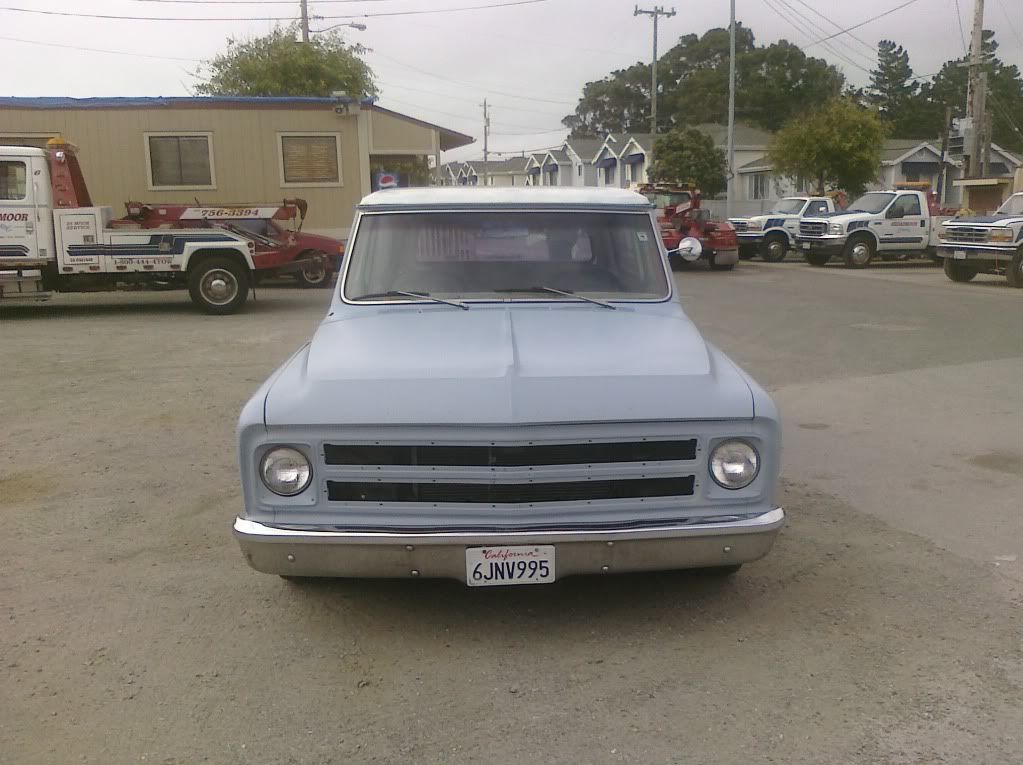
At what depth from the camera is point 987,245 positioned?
18875 mm

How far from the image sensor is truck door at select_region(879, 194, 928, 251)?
2455 centimetres

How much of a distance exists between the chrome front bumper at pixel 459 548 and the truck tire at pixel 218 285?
1175 centimetres

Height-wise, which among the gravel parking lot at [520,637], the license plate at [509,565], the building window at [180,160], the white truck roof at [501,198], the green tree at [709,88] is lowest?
the gravel parking lot at [520,637]

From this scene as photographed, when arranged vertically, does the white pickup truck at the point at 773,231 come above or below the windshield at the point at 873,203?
below

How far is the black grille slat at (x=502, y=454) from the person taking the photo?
362 cm

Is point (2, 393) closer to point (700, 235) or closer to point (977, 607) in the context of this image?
point (977, 607)

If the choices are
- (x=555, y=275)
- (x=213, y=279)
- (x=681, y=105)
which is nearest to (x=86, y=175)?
(x=213, y=279)

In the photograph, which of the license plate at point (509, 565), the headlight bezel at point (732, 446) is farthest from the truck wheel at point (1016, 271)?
the license plate at point (509, 565)

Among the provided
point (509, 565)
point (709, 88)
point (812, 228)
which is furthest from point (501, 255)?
point (709, 88)

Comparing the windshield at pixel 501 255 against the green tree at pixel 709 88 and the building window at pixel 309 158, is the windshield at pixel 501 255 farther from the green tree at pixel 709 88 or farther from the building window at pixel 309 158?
the green tree at pixel 709 88

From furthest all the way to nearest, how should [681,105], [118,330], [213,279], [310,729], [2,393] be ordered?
[681,105], [213,279], [118,330], [2,393], [310,729]

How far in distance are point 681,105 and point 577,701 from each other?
8833 centimetres

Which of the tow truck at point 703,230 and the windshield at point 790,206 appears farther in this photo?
the windshield at point 790,206

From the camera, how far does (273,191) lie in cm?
2234
